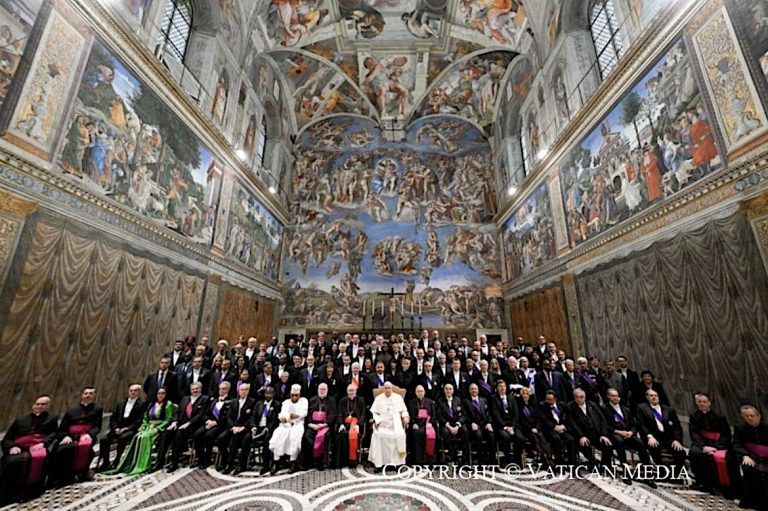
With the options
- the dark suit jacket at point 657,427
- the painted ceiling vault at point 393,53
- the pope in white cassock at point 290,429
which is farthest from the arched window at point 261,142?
the dark suit jacket at point 657,427

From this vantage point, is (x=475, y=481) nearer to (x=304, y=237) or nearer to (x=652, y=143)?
(x=652, y=143)

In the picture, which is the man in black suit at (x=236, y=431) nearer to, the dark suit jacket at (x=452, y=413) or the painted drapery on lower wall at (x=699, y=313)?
the dark suit jacket at (x=452, y=413)

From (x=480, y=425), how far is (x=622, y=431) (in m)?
2.13

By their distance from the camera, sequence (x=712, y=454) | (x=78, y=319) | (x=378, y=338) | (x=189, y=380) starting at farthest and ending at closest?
(x=378, y=338)
(x=189, y=380)
(x=78, y=319)
(x=712, y=454)

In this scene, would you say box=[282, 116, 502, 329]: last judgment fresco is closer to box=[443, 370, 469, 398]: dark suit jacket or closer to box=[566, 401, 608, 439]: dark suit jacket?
box=[443, 370, 469, 398]: dark suit jacket

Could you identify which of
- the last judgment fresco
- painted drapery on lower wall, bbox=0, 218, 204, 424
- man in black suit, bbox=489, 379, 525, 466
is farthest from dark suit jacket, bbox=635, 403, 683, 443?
the last judgment fresco

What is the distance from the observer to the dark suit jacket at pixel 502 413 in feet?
18.1

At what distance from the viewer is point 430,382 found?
661 cm

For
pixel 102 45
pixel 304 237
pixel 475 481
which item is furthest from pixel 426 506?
pixel 304 237

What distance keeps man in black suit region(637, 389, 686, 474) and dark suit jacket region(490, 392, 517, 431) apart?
6.15 feet

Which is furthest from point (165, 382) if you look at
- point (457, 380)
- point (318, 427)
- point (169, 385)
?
point (457, 380)

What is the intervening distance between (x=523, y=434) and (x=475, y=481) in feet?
4.26

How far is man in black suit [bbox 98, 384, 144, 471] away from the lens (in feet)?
16.3

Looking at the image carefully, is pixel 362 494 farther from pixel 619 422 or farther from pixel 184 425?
pixel 619 422
